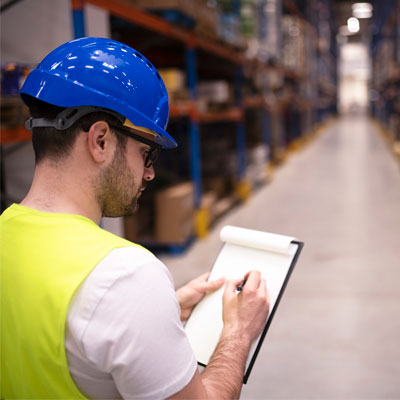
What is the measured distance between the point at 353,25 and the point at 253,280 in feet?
126

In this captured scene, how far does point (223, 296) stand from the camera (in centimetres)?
144

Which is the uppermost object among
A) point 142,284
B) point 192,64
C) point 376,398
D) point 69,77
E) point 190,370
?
point 192,64

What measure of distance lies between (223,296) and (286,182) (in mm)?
7392

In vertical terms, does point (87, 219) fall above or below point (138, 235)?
above

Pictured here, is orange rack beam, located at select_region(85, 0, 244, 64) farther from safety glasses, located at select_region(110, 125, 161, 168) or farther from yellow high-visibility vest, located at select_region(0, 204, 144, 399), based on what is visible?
yellow high-visibility vest, located at select_region(0, 204, 144, 399)

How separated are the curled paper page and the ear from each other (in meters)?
0.59

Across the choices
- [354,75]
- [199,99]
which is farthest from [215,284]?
[354,75]

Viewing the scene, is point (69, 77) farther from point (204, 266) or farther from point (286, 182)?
point (286, 182)

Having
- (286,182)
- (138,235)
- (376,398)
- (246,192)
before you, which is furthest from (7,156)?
(286,182)

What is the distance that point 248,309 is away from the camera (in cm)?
137

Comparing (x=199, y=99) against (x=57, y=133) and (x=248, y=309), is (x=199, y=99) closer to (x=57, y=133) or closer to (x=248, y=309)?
(x=248, y=309)

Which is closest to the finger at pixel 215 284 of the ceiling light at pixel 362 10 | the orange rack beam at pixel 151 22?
the orange rack beam at pixel 151 22

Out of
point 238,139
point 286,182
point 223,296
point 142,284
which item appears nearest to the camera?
point 142,284

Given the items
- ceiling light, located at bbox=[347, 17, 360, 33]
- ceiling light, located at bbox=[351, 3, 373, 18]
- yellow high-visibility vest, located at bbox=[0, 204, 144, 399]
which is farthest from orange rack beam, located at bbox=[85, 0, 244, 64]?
ceiling light, located at bbox=[347, 17, 360, 33]
